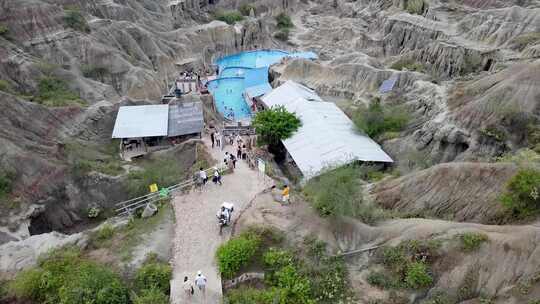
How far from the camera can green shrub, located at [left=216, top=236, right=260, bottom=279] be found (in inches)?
630

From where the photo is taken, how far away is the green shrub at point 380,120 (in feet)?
97.6

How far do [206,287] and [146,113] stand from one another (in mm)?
18765

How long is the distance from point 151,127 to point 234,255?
53.2ft

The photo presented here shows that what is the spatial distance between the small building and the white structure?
7398mm

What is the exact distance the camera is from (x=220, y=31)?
56.2 metres

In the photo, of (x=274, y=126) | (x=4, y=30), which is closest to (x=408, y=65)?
(x=274, y=126)

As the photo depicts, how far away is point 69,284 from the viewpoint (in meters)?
15.1

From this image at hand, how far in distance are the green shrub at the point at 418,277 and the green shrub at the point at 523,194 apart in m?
4.41

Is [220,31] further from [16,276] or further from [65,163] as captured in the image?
[16,276]

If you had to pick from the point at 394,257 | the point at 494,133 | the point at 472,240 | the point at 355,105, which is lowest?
the point at 355,105

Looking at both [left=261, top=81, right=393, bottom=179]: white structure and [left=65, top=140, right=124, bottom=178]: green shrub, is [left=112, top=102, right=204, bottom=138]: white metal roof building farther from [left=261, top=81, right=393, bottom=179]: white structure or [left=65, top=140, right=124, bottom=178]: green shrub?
[left=261, top=81, right=393, bottom=179]: white structure

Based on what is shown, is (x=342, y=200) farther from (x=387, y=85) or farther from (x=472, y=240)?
(x=387, y=85)

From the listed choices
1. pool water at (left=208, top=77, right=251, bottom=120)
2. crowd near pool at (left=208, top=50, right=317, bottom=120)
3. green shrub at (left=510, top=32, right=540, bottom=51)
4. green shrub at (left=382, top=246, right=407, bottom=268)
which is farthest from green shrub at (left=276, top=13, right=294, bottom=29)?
green shrub at (left=382, top=246, right=407, bottom=268)

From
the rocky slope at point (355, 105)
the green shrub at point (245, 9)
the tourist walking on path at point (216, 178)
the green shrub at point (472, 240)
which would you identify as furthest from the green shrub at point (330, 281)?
the green shrub at point (245, 9)
